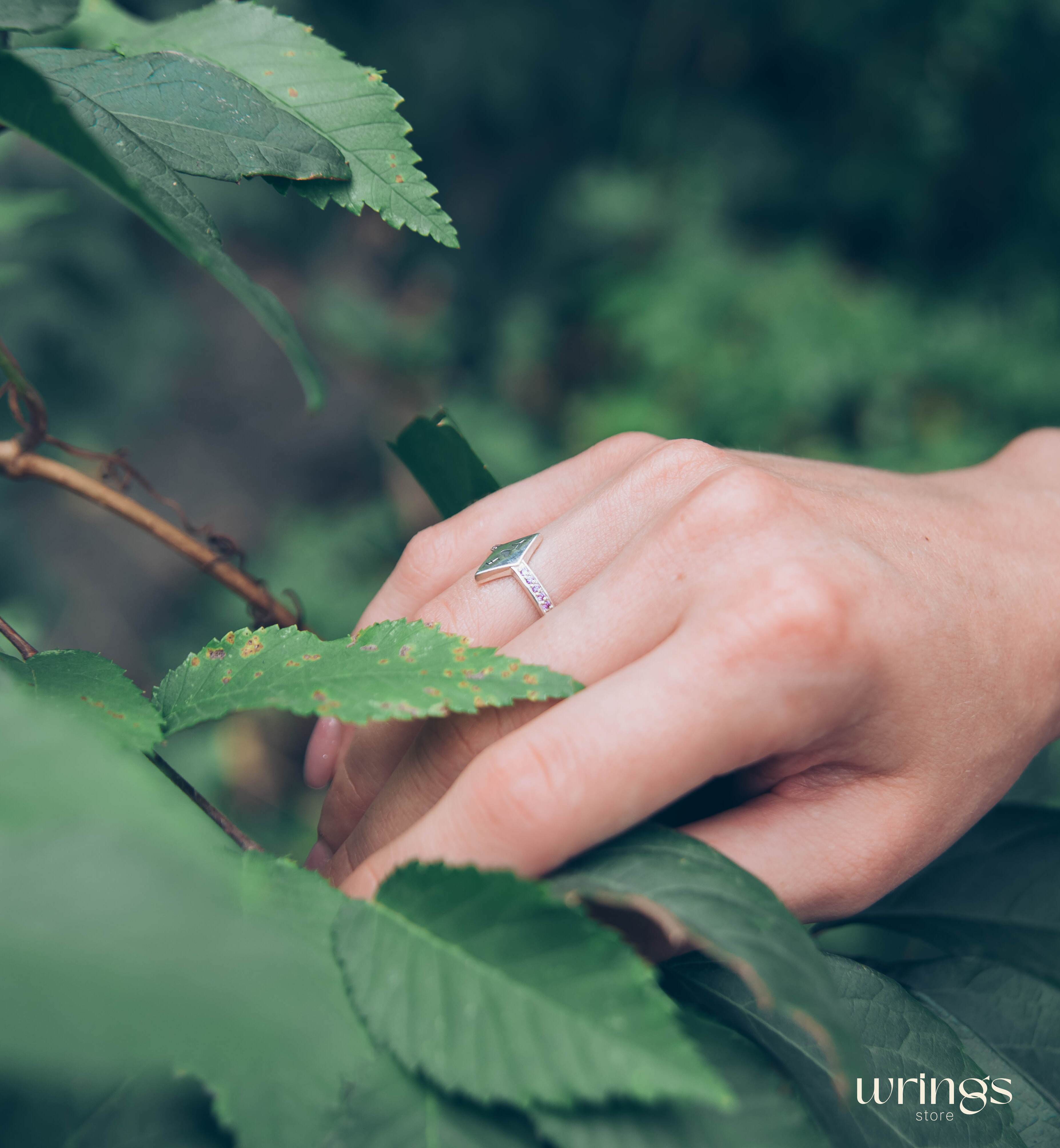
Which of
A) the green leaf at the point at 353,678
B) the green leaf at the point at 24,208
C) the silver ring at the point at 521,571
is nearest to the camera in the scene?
the green leaf at the point at 353,678

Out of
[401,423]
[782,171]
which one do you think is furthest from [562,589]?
[782,171]

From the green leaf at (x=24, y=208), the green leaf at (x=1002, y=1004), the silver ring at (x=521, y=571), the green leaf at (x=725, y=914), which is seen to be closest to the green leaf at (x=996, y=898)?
the green leaf at (x=1002, y=1004)

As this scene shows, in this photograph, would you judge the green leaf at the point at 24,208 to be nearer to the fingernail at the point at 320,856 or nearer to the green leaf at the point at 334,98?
the green leaf at the point at 334,98

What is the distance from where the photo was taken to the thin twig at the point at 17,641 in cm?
53

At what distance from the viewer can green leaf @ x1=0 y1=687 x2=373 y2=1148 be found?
266 millimetres

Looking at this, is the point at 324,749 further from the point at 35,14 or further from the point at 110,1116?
the point at 35,14

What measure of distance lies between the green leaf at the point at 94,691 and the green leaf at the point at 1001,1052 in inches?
23.7

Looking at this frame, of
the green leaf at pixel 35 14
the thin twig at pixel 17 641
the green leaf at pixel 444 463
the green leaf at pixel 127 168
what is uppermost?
the green leaf at pixel 35 14

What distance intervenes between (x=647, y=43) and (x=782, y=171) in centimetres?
101

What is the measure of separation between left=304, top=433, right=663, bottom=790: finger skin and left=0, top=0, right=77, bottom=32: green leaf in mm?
492

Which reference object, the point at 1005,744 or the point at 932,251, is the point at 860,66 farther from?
the point at 1005,744

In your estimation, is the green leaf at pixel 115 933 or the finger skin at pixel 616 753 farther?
the finger skin at pixel 616 753

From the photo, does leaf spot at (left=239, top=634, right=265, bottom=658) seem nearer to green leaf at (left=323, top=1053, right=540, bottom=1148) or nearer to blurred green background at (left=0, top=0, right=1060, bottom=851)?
green leaf at (left=323, top=1053, right=540, bottom=1148)

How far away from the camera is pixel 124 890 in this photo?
0.28m
